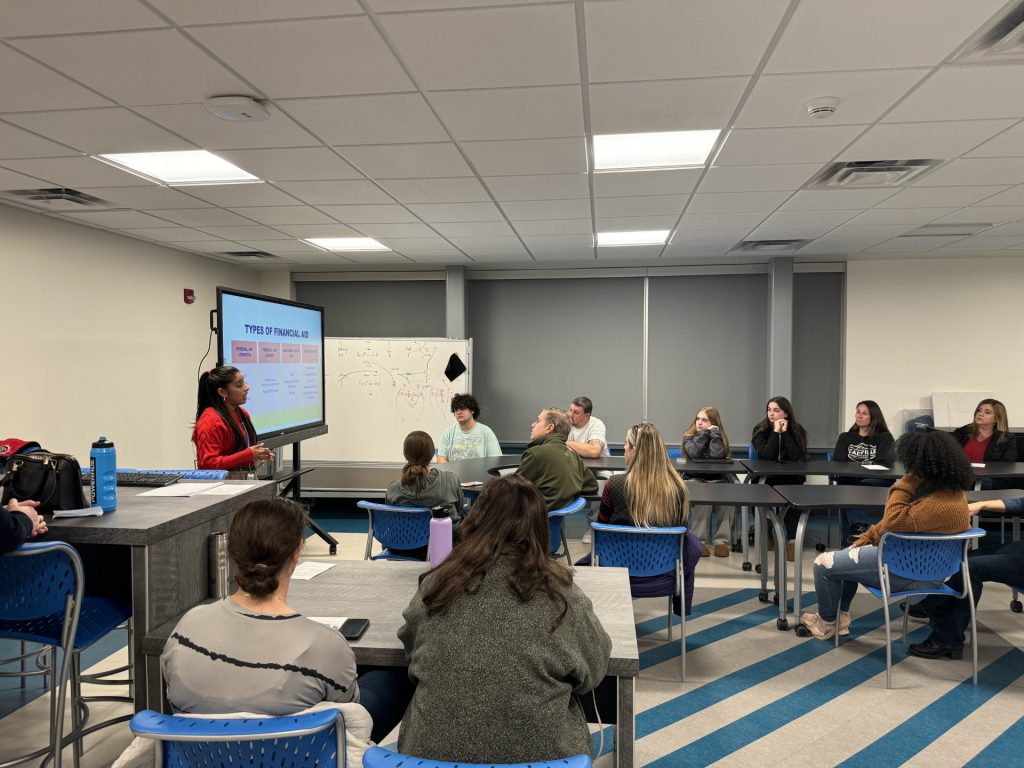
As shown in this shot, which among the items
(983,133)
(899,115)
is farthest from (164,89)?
(983,133)

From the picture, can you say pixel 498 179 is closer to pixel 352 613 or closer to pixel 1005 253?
pixel 352 613

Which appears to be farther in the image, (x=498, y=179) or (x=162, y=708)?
(x=498, y=179)

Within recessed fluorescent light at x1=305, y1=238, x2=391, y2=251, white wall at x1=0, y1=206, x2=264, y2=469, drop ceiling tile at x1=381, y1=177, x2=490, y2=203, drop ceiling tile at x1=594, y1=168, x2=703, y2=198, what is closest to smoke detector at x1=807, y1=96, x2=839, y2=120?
drop ceiling tile at x1=594, y1=168, x2=703, y2=198

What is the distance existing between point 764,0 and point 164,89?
2171mm

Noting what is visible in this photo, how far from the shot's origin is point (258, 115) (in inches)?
113

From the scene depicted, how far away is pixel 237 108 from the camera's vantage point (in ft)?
9.19

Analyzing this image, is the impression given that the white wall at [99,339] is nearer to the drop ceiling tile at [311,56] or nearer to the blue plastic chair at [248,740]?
the drop ceiling tile at [311,56]

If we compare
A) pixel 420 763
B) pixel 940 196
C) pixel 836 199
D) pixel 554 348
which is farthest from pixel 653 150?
pixel 554 348

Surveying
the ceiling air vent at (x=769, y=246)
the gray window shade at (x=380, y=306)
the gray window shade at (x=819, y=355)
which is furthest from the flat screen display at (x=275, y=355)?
the gray window shade at (x=819, y=355)

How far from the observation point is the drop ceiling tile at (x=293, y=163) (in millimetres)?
3436

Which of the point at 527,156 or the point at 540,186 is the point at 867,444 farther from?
the point at 527,156

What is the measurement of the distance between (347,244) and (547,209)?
221cm

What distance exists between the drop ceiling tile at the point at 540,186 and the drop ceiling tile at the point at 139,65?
65.4 inches

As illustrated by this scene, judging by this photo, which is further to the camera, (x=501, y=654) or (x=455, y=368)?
(x=455, y=368)
